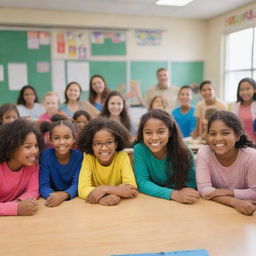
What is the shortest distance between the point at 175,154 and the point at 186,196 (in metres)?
0.35

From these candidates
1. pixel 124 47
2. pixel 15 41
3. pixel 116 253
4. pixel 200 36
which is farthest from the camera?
pixel 200 36

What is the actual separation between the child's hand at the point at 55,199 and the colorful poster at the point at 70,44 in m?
4.27

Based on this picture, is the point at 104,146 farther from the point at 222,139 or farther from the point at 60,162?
the point at 222,139

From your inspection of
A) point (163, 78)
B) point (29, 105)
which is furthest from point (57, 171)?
point (163, 78)

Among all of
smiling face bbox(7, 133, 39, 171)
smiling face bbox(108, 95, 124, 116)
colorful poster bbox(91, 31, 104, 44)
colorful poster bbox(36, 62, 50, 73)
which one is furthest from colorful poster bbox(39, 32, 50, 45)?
smiling face bbox(7, 133, 39, 171)

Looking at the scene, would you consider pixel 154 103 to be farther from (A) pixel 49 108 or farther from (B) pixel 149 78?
(B) pixel 149 78

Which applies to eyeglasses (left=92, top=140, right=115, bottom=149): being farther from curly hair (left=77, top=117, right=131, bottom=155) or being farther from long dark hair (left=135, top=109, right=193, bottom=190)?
long dark hair (left=135, top=109, right=193, bottom=190)

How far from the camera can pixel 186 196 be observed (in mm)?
1619

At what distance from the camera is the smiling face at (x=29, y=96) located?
4.14m

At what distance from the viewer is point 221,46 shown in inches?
230

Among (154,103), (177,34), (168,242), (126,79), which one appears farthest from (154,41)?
(168,242)

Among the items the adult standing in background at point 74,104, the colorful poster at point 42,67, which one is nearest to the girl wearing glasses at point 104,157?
the adult standing in background at point 74,104

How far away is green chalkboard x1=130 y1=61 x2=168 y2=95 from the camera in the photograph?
593 centimetres

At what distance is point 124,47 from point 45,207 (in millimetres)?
4662
